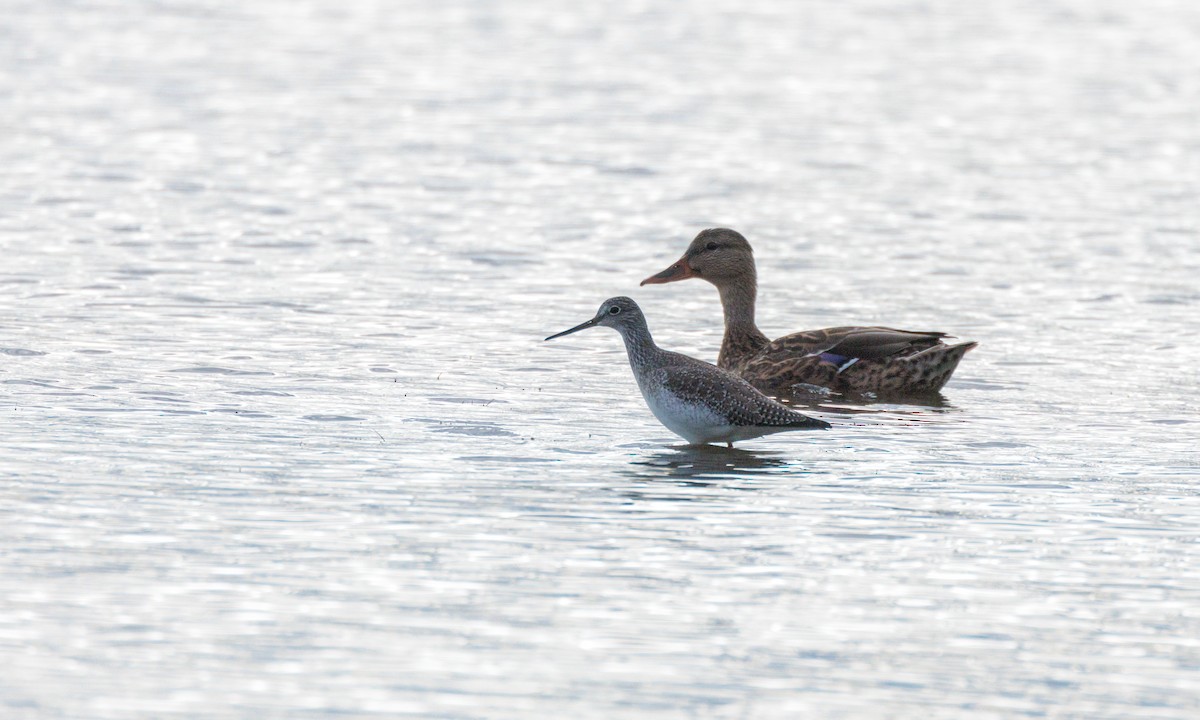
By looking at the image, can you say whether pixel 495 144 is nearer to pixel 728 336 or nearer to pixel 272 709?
pixel 728 336

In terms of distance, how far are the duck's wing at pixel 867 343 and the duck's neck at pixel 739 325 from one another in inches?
30.3

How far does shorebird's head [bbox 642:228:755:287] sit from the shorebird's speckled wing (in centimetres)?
372

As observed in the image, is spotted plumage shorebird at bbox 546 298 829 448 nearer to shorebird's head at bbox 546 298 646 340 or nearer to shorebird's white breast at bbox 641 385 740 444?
shorebird's white breast at bbox 641 385 740 444

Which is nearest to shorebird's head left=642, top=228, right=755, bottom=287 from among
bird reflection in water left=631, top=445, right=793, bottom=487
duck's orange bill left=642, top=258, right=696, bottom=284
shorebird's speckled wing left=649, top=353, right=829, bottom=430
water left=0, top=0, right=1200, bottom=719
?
duck's orange bill left=642, top=258, right=696, bottom=284

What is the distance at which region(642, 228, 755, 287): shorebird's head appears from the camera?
14820mm

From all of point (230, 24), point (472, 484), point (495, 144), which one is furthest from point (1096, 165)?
point (230, 24)

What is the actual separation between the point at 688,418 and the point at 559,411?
130cm

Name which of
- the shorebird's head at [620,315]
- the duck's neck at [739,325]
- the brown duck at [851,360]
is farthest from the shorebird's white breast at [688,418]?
the duck's neck at [739,325]

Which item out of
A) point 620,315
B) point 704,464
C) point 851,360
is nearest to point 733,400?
point 704,464

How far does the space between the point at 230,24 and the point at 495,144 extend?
45.9 feet

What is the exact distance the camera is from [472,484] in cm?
980

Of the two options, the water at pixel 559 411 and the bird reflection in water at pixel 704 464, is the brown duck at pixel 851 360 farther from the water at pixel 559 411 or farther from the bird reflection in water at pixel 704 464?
the bird reflection in water at pixel 704 464

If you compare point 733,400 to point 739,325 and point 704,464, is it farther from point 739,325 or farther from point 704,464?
point 739,325

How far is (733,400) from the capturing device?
1087cm
